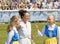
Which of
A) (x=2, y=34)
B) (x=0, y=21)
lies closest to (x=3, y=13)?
(x=0, y=21)

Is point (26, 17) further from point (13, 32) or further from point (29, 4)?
point (29, 4)

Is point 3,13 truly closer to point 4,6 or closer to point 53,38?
point 4,6

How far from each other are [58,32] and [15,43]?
1.21 meters

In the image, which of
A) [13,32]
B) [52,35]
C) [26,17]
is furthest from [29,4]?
[13,32]

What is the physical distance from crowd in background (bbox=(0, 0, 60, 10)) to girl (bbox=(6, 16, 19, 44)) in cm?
1388

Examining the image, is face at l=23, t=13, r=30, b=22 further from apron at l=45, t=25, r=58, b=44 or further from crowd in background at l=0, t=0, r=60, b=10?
crowd in background at l=0, t=0, r=60, b=10

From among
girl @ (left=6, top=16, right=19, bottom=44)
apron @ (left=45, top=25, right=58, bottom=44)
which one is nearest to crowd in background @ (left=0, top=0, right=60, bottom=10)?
apron @ (left=45, top=25, right=58, bottom=44)

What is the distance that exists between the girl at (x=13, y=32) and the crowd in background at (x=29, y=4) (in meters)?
13.9

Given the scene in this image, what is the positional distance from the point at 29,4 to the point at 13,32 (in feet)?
49.2

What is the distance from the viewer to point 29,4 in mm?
23203

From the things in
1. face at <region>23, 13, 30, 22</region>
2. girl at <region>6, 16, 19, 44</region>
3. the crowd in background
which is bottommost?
the crowd in background

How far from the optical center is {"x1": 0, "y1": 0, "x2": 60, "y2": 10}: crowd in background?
22625 mm

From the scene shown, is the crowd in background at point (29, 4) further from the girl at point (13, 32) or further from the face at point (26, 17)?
the girl at point (13, 32)

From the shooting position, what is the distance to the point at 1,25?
20.0m
